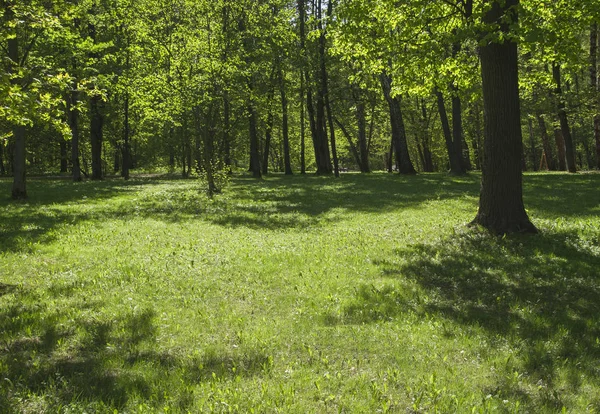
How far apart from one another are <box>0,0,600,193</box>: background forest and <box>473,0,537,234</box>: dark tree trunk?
0.77 meters

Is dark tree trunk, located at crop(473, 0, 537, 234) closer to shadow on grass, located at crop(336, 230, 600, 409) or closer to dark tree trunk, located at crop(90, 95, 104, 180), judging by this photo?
shadow on grass, located at crop(336, 230, 600, 409)

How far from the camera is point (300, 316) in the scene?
779cm

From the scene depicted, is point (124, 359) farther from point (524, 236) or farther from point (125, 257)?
point (524, 236)

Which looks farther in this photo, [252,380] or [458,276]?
[458,276]

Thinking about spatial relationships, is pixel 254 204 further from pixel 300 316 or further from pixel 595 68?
pixel 595 68

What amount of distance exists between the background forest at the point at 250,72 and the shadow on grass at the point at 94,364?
164 inches

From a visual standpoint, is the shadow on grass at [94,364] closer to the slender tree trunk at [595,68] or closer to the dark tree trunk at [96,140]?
the slender tree trunk at [595,68]

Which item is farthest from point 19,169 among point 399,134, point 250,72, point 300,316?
point 399,134

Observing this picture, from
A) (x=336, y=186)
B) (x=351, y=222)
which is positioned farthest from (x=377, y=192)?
(x=351, y=222)

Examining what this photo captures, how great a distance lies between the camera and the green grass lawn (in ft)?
17.3

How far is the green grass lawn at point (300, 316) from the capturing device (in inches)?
208

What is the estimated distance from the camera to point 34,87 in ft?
30.6

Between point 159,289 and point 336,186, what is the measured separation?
66.0 feet

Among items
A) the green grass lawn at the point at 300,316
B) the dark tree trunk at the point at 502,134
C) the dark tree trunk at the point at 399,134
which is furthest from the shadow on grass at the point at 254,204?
the dark tree trunk at the point at 399,134
